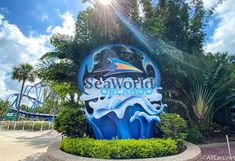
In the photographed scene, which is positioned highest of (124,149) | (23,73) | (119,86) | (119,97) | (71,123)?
(23,73)

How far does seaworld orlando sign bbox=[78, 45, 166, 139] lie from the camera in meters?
8.41

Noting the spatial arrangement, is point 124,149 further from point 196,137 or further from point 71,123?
point 196,137

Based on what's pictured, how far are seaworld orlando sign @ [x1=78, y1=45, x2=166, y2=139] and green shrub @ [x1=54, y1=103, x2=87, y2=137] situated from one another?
0.34 m

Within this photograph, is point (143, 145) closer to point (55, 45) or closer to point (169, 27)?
point (55, 45)

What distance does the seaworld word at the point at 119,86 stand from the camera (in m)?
8.62

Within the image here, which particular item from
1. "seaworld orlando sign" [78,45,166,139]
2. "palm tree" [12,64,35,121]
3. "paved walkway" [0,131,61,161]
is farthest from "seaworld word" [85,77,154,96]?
"palm tree" [12,64,35,121]

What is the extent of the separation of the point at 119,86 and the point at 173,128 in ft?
9.24

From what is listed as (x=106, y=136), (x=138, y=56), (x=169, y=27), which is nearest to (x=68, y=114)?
(x=106, y=136)

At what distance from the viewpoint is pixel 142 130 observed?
8484 mm

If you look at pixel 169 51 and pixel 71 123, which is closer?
pixel 71 123

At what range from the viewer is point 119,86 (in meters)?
8.67

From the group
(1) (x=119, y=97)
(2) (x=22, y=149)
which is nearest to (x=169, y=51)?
(1) (x=119, y=97)

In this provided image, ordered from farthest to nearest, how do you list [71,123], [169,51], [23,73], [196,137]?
[23,73], [196,137], [169,51], [71,123]

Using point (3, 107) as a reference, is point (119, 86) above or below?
below
